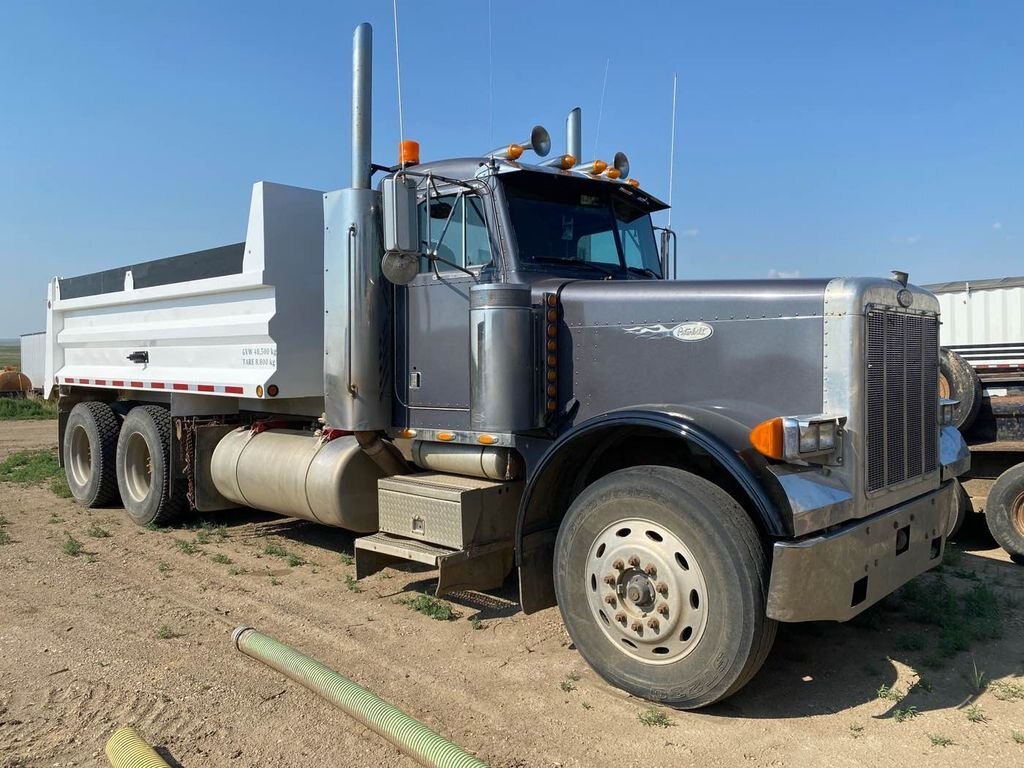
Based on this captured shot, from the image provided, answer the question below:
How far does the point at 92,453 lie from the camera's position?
29.9 ft

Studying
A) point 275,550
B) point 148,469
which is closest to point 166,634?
point 275,550

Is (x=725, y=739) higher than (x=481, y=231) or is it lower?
lower

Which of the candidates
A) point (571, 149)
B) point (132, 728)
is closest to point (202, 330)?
point (571, 149)

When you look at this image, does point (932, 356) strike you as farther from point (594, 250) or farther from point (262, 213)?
point (262, 213)

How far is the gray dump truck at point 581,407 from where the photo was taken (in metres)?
3.78

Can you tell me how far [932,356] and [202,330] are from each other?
5.76 metres

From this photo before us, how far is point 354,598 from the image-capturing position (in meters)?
5.78

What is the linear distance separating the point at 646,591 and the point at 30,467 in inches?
457

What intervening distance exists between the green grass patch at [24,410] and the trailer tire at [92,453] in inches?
631

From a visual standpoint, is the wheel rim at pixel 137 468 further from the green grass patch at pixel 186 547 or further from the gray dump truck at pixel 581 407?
the gray dump truck at pixel 581 407

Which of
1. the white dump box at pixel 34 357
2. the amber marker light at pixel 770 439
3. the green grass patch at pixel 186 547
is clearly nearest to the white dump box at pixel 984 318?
the amber marker light at pixel 770 439

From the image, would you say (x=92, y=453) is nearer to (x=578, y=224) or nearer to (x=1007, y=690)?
(x=578, y=224)

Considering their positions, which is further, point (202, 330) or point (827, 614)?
point (202, 330)

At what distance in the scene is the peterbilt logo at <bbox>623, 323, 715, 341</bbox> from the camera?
435 centimetres
